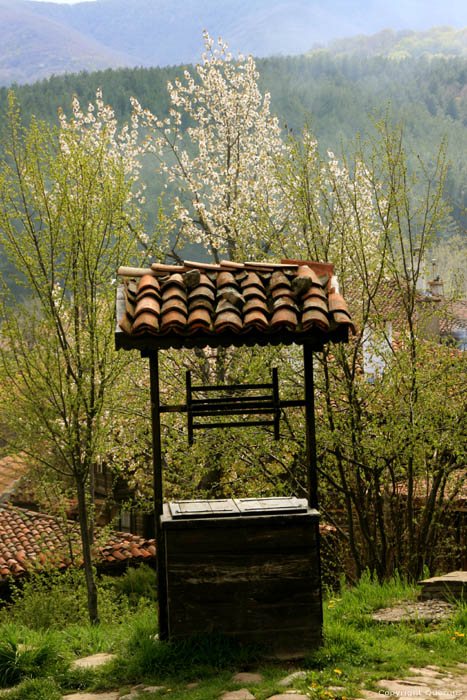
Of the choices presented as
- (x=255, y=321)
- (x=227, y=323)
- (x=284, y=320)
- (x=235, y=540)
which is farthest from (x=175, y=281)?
(x=235, y=540)

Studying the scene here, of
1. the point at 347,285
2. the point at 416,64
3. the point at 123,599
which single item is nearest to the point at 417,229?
the point at 347,285

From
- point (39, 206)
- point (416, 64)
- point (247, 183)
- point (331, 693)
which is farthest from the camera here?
point (416, 64)

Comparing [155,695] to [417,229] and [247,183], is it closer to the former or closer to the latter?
[417,229]

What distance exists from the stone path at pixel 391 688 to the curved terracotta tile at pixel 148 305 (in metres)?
2.41

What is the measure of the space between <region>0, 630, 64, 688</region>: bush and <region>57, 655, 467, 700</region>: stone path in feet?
1.33

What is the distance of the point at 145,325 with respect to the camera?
16.0 ft

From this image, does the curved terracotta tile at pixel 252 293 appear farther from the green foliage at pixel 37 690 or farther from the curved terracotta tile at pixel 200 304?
the green foliage at pixel 37 690

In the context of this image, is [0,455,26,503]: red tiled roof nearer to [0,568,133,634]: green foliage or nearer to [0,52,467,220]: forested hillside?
[0,568,133,634]: green foliage

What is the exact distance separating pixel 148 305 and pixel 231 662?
2.45 metres

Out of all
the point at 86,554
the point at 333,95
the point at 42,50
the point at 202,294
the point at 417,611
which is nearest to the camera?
the point at 202,294

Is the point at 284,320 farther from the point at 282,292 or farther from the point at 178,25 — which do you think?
the point at 178,25

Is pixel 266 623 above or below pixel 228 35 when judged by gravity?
below

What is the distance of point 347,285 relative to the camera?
9891 mm

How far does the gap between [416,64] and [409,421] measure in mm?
84456
